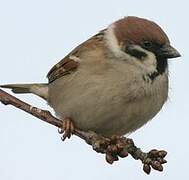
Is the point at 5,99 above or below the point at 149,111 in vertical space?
above

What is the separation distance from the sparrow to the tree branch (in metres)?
0.62

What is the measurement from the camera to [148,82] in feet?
9.98

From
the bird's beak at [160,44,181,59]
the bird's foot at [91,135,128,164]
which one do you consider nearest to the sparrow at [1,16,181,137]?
the bird's beak at [160,44,181,59]

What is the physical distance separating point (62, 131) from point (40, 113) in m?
0.66

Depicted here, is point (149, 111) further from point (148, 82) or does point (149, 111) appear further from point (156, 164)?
point (156, 164)

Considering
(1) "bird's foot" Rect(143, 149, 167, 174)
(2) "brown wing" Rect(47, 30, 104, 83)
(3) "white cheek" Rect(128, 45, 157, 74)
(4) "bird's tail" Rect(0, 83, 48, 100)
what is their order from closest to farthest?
(1) "bird's foot" Rect(143, 149, 167, 174) → (3) "white cheek" Rect(128, 45, 157, 74) → (2) "brown wing" Rect(47, 30, 104, 83) → (4) "bird's tail" Rect(0, 83, 48, 100)

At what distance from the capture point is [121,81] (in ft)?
9.91

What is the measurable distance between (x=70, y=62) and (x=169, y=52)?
0.80 meters

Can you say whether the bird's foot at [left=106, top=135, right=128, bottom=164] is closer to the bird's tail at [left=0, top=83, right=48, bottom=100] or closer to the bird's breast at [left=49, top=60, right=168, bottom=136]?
the bird's breast at [left=49, top=60, right=168, bottom=136]

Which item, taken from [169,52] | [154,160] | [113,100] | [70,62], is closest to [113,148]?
[154,160]

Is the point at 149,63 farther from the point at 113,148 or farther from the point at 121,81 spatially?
the point at 113,148

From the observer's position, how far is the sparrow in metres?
3.00

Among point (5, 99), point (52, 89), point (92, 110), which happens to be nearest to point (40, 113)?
point (5, 99)

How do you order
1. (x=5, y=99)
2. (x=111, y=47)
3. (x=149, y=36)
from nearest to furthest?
(x=5, y=99), (x=149, y=36), (x=111, y=47)
